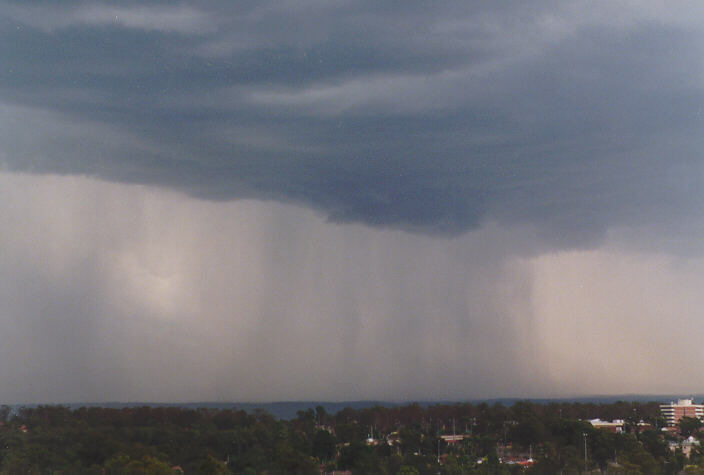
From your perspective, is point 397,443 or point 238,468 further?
point 397,443

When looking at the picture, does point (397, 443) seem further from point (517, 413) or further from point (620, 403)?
point (620, 403)

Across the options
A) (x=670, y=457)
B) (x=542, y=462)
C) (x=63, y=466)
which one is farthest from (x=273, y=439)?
(x=670, y=457)

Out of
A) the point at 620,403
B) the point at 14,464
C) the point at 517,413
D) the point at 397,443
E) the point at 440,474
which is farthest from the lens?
the point at 620,403

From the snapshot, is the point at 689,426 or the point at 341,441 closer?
the point at 341,441

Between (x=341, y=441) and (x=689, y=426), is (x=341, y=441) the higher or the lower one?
the lower one

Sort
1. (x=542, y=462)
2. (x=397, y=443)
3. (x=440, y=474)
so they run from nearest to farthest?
(x=440, y=474)
(x=542, y=462)
(x=397, y=443)

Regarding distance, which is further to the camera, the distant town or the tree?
the tree

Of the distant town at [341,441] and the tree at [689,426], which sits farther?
the tree at [689,426]
